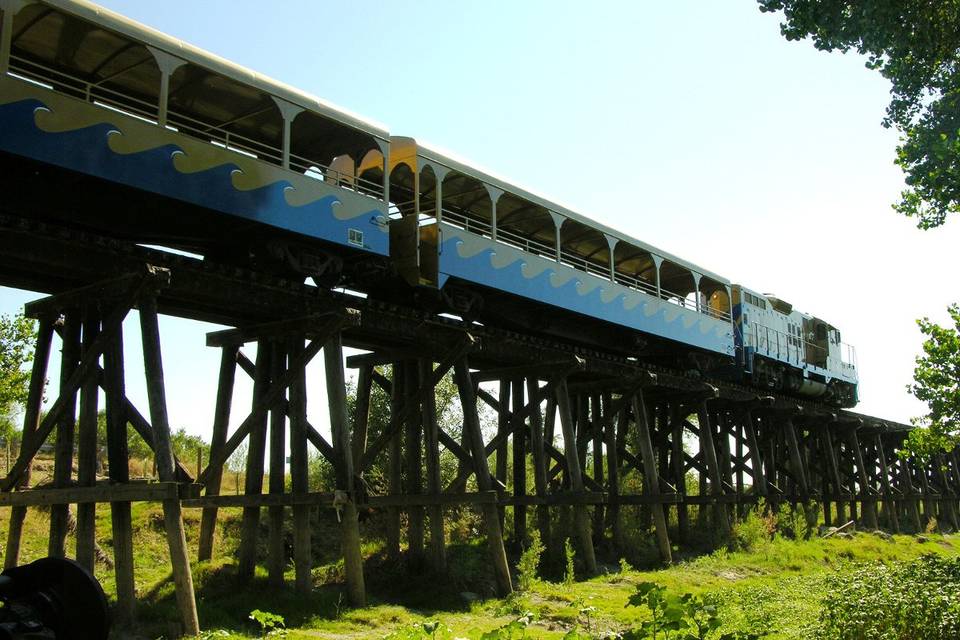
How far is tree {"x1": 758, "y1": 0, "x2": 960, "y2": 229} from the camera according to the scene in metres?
11.9

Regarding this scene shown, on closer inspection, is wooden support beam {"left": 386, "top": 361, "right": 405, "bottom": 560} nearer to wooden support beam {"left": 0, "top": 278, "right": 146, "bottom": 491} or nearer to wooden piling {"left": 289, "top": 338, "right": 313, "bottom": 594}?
wooden piling {"left": 289, "top": 338, "right": 313, "bottom": 594}

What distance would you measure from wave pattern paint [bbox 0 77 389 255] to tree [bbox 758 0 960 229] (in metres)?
6.79

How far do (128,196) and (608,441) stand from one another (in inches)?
425

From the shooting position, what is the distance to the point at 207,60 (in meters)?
10.4

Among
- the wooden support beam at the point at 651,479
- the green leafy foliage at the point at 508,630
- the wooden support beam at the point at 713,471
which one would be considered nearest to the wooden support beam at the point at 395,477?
the wooden support beam at the point at 651,479

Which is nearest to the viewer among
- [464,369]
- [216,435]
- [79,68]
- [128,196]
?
[128,196]

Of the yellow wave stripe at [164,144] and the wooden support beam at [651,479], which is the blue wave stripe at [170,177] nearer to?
the yellow wave stripe at [164,144]

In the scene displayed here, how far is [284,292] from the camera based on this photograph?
1113 cm

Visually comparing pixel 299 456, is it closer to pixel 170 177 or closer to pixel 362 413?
pixel 362 413

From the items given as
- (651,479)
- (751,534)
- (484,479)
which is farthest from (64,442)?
(751,534)

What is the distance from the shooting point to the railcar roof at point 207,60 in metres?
9.39

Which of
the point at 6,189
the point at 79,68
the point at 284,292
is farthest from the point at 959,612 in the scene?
the point at 79,68

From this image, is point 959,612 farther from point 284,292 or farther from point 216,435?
point 216,435

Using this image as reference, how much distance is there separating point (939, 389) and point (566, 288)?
7.20 m
